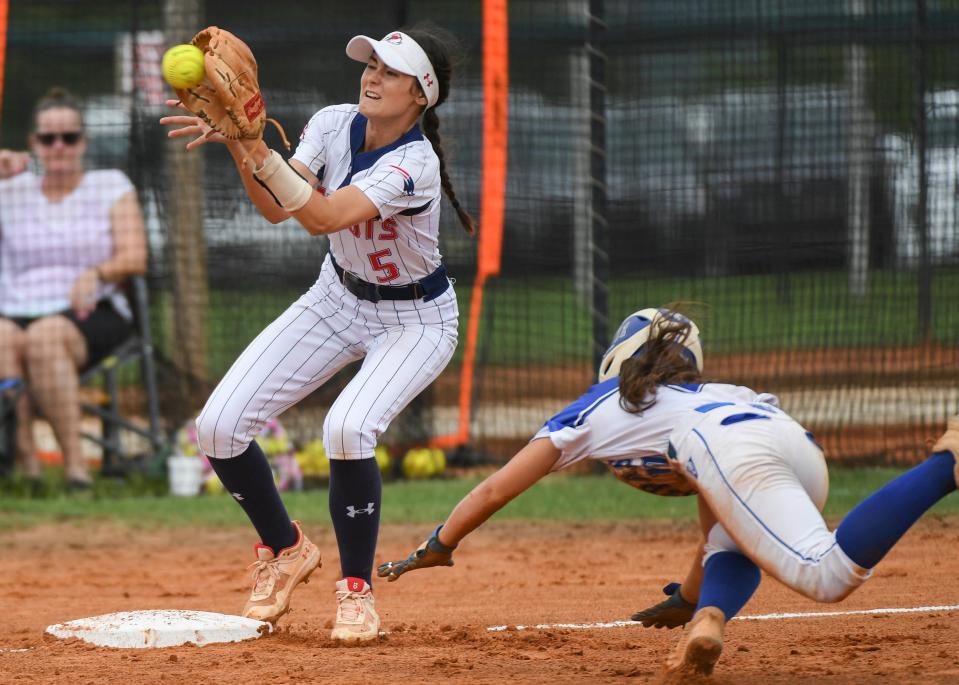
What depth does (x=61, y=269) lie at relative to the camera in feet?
26.8

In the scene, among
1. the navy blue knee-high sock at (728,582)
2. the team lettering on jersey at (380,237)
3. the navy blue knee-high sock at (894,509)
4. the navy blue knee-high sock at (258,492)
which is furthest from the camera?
the navy blue knee-high sock at (258,492)

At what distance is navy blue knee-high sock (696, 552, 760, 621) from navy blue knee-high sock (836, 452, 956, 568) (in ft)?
1.23

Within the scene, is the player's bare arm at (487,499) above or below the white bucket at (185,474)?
above

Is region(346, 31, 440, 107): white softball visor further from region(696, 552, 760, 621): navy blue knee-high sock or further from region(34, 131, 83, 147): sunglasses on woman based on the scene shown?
region(34, 131, 83, 147): sunglasses on woman

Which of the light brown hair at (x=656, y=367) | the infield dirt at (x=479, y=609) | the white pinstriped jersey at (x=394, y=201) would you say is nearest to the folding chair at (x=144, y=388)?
the infield dirt at (x=479, y=609)

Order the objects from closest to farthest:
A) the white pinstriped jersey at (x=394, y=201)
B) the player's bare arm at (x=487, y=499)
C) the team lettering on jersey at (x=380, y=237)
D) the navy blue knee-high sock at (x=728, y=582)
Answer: the navy blue knee-high sock at (x=728, y=582)
the player's bare arm at (x=487, y=499)
the white pinstriped jersey at (x=394, y=201)
the team lettering on jersey at (x=380, y=237)

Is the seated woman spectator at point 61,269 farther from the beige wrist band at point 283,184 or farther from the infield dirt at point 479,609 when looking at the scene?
the beige wrist band at point 283,184

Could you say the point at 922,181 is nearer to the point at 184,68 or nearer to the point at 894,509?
the point at 894,509

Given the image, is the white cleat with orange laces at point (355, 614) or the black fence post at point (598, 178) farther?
the black fence post at point (598, 178)

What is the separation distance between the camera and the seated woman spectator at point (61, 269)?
25.6 feet

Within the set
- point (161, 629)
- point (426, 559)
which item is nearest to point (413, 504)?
point (161, 629)

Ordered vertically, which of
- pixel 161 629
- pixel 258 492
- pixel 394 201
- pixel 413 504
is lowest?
pixel 413 504

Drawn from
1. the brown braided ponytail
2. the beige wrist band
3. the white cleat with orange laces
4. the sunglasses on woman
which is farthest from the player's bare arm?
the sunglasses on woman

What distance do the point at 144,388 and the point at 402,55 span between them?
15.5 feet
